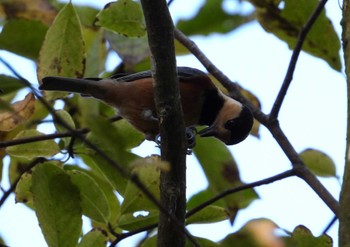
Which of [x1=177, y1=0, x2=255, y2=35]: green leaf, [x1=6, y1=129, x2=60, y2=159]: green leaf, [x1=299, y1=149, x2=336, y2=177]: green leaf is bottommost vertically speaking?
[x1=177, y1=0, x2=255, y2=35]: green leaf

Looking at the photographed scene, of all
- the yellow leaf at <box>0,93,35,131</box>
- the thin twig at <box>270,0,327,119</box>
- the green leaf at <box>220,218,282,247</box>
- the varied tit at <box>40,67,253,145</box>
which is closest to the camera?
the green leaf at <box>220,218,282,247</box>

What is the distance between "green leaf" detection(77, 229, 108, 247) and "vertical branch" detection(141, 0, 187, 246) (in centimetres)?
25

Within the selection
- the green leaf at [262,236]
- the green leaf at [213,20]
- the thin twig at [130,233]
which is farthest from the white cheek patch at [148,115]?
the green leaf at [262,236]

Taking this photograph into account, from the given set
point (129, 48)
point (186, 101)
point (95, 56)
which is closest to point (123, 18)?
point (129, 48)

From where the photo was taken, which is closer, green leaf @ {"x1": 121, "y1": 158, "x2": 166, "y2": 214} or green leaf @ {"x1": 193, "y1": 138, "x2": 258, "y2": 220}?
green leaf @ {"x1": 121, "y1": 158, "x2": 166, "y2": 214}

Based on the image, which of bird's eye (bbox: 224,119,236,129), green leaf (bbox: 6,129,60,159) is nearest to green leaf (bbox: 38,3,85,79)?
green leaf (bbox: 6,129,60,159)

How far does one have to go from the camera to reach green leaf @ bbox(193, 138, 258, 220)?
10.3 feet

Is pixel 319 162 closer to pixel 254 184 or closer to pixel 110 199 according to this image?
pixel 254 184

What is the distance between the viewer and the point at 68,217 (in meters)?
2.74

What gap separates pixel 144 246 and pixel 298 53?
1092mm

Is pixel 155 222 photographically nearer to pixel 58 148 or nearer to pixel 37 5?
pixel 58 148

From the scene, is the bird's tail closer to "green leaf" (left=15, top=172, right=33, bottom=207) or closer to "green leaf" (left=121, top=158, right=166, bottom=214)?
"green leaf" (left=15, top=172, right=33, bottom=207)

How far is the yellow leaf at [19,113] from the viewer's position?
305cm

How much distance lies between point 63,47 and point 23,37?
13.8 inches
